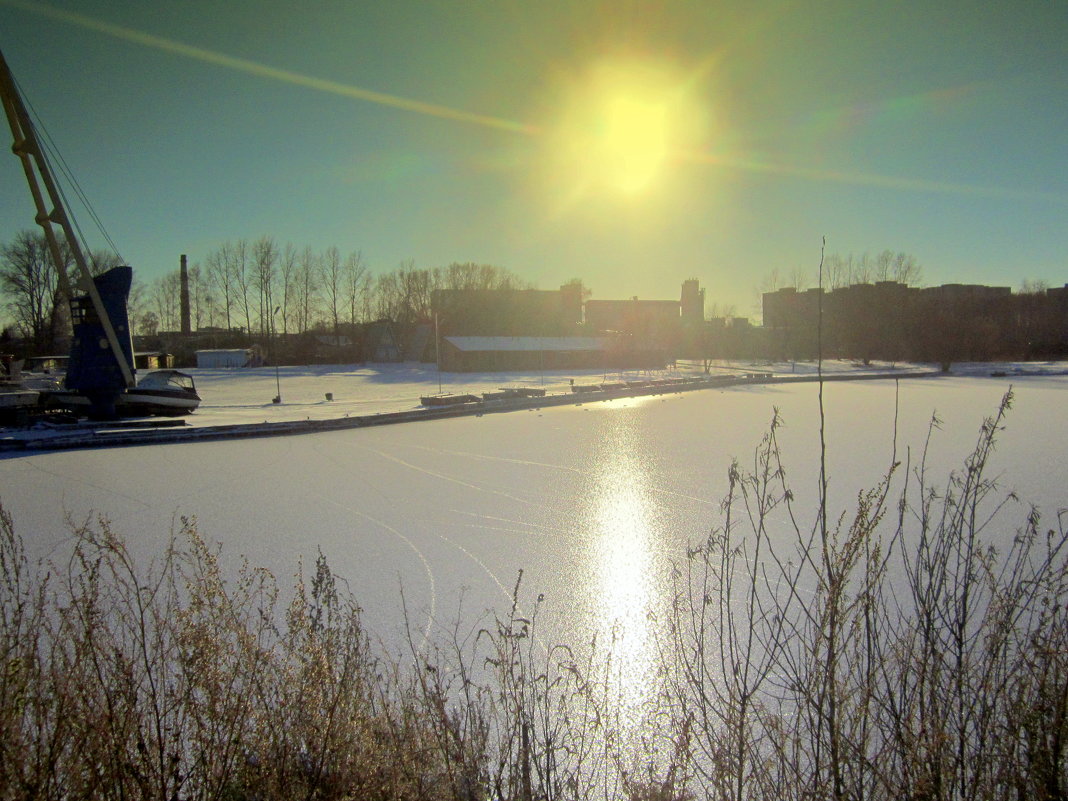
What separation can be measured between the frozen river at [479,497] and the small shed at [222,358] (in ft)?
165

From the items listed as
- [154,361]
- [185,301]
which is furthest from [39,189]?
[185,301]

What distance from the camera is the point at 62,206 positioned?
776 inches

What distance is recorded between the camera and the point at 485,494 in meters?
10.1

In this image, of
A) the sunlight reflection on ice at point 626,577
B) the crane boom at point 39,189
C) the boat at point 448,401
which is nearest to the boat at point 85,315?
the crane boom at point 39,189

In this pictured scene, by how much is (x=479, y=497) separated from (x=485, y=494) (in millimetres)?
224

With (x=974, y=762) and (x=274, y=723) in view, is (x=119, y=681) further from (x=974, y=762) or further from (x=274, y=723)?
(x=974, y=762)

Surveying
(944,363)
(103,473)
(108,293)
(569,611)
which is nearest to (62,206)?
(108,293)

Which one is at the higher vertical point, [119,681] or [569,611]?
[119,681]

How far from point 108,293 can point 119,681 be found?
1999 centimetres

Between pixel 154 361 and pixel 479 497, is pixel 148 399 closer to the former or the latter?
pixel 479 497

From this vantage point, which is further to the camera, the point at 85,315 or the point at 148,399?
the point at 148,399

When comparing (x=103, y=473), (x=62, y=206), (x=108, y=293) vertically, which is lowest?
(x=103, y=473)

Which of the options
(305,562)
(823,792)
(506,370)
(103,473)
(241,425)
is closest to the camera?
(823,792)

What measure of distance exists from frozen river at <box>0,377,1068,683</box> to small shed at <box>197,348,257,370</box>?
5042 cm
